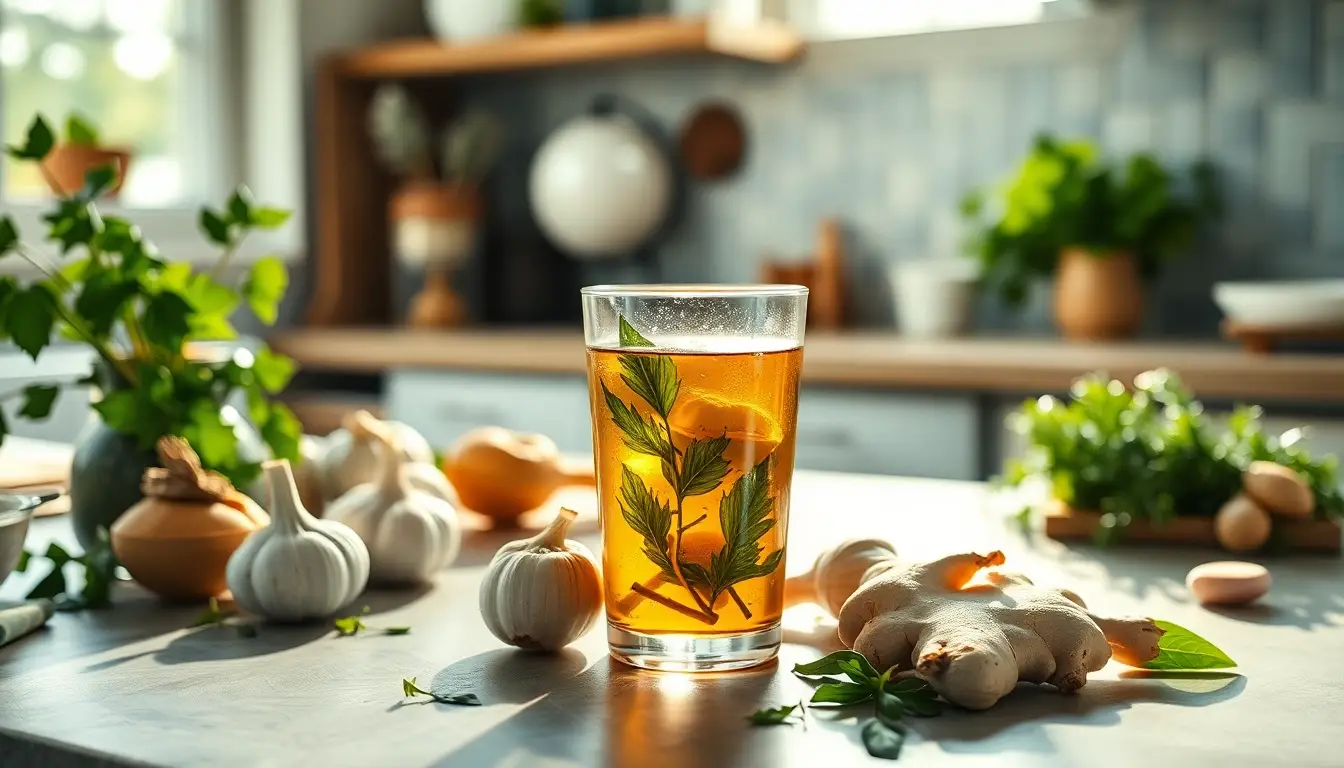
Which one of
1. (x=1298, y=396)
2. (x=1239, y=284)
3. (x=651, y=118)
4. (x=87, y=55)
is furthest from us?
(x=651, y=118)

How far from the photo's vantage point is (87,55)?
3051 mm

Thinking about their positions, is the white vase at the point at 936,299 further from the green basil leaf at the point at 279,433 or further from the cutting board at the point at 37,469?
the green basil leaf at the point at 279,433

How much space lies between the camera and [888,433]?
2363 millimetres

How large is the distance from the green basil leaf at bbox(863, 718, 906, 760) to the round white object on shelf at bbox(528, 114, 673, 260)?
2640mm

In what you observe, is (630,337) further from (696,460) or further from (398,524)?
(398,524)

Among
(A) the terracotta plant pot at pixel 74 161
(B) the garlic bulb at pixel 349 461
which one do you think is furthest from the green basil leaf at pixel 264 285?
(A) the terracotta plant pot at pixel 74 161

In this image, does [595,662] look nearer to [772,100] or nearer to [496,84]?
[772,100]

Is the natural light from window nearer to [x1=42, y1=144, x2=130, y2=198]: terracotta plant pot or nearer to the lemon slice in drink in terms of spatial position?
[x1=42, y1=144, x2=130, y2=198]: terracotta plant pot

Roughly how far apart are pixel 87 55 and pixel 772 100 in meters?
1.53

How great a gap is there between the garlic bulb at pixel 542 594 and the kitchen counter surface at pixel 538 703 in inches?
0.5

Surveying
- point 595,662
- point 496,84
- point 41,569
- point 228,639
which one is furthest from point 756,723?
point 496,84

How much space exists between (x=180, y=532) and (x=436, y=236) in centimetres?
245

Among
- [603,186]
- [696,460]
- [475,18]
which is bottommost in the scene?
[696,460]

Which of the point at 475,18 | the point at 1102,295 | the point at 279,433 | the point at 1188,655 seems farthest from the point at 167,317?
the point at 475,18
